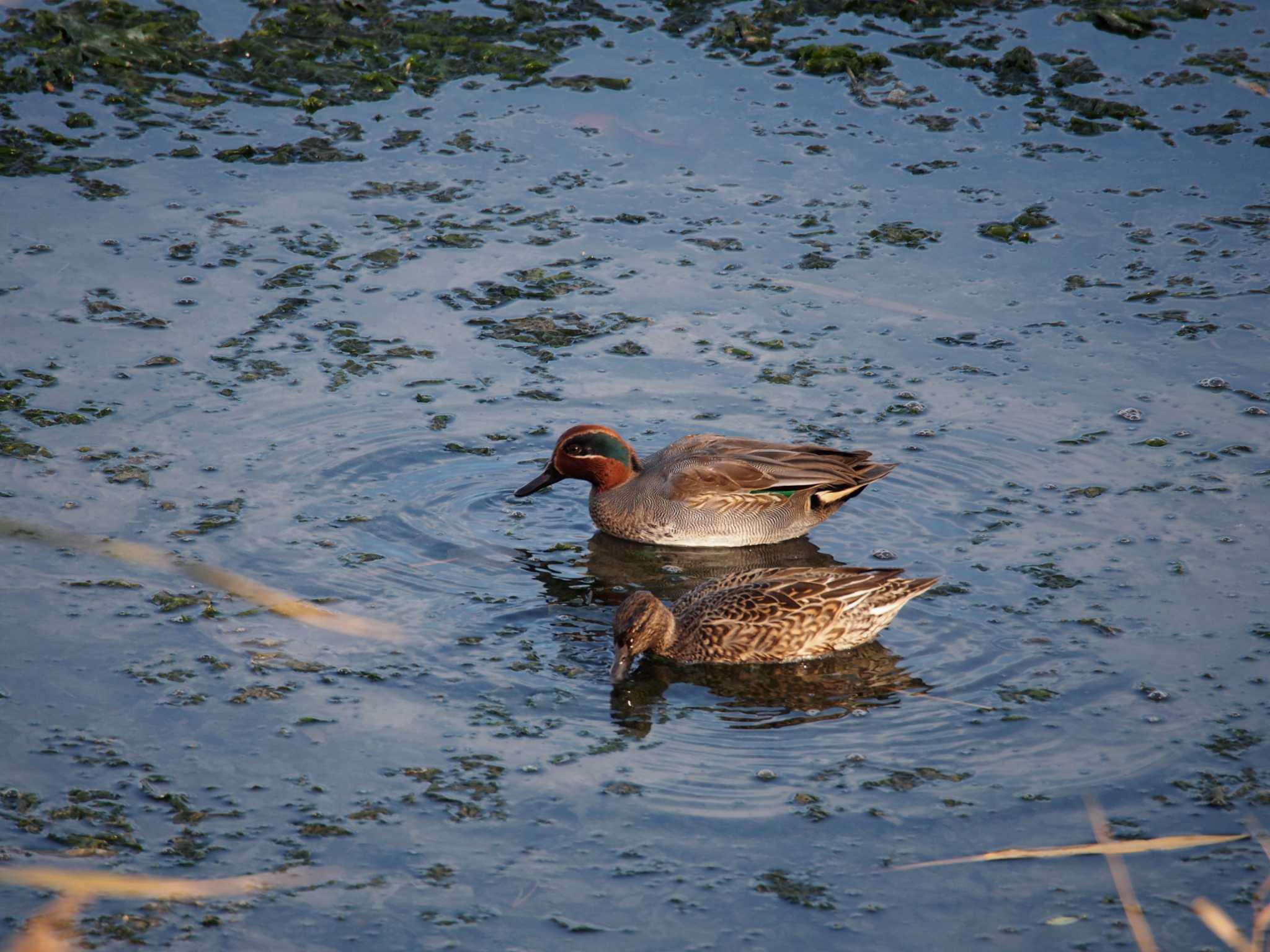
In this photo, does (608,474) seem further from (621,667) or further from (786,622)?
(621,667)

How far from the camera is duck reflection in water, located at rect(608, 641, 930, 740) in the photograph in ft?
23.3

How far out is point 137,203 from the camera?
11711mm

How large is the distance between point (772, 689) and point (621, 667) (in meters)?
0.73

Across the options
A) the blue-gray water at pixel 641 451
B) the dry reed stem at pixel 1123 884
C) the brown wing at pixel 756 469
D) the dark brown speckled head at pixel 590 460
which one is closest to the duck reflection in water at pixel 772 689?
the blue-gray water at pixel 641 451

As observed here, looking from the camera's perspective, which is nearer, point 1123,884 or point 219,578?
point 1123,884

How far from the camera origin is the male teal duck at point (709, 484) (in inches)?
352

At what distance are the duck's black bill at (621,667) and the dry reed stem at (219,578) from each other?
3.30 feet

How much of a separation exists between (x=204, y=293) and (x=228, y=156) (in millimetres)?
2181

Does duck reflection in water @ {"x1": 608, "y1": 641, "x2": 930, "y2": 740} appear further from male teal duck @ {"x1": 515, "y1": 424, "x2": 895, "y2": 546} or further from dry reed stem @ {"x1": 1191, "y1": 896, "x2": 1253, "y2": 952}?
dry reed stem @ {"x1": 1191, "y1": 896, "x2": 1253, "y2": 952}

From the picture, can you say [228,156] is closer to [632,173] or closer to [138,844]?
[632,173]

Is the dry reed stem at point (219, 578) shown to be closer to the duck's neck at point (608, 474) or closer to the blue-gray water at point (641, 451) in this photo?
the blue-gray water at point (641, 451)

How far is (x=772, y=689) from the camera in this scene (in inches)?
294

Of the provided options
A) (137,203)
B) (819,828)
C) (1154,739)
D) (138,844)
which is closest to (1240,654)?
(1154,739)

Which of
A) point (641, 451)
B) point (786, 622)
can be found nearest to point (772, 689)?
point (786, 622)
